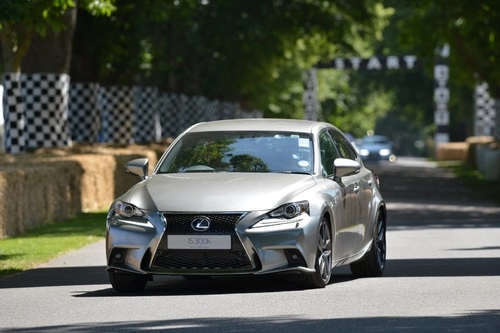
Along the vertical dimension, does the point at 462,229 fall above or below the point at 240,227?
below

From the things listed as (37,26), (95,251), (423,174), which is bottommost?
(423,174)

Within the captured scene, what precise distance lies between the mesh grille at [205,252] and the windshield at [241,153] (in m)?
1.19

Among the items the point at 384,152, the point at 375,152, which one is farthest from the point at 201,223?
the point at 384,152

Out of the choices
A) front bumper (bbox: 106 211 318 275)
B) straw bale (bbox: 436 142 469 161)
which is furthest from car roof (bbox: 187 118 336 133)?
straw bale (bbox: 436 142 469 161)

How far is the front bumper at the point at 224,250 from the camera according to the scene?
1323 centimetres

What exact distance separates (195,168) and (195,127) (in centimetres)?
84

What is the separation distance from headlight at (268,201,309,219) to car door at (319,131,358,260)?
606mm

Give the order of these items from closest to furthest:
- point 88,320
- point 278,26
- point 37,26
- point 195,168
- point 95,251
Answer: point 88,320, point 195,168, point 95,251, point 37,26, point 278,26

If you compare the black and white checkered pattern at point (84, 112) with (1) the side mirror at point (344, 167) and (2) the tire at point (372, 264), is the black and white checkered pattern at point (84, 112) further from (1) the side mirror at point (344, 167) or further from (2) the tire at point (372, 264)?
(1) the side mirror at point (344, 167)

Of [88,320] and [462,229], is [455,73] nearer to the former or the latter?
[462,229]

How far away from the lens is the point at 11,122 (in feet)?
109

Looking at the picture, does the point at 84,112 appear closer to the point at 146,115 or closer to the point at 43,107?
the point at 43,107

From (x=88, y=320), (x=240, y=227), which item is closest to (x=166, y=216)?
(x=240, y=227)

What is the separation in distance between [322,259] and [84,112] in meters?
30.6
